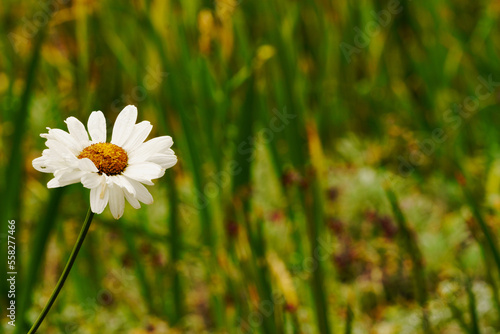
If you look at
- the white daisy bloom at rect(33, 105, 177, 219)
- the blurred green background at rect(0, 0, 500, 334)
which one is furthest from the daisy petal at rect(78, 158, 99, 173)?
the blurred green background at rect(0, 0, 500, 334)

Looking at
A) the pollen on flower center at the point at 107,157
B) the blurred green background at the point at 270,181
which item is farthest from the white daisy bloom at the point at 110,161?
the blurred green background at the point at 270,181

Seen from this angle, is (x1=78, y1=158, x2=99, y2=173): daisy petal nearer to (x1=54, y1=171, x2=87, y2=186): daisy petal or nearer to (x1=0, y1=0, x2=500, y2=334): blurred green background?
(x1=54, y1=171, x2=87, y2=186): daisy petal

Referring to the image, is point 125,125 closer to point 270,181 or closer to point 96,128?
point 96,128

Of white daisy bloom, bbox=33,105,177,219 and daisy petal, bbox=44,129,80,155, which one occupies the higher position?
daisy petal, bbox=44,129,80,155

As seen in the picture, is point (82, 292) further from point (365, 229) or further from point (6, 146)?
point (365, 229)

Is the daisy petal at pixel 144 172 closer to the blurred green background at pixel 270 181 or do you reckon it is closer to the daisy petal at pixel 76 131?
the daisy petal at pixel 76 131

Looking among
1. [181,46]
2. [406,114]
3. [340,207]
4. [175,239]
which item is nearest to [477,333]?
[175,239]

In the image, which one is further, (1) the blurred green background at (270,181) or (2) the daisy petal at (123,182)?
(1) the blurred green background at (270,181)

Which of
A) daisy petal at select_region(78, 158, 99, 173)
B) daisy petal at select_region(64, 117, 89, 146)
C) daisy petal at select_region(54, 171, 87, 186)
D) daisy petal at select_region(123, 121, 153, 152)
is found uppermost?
daisy petal at select_region(64, 117, 89, 146)
